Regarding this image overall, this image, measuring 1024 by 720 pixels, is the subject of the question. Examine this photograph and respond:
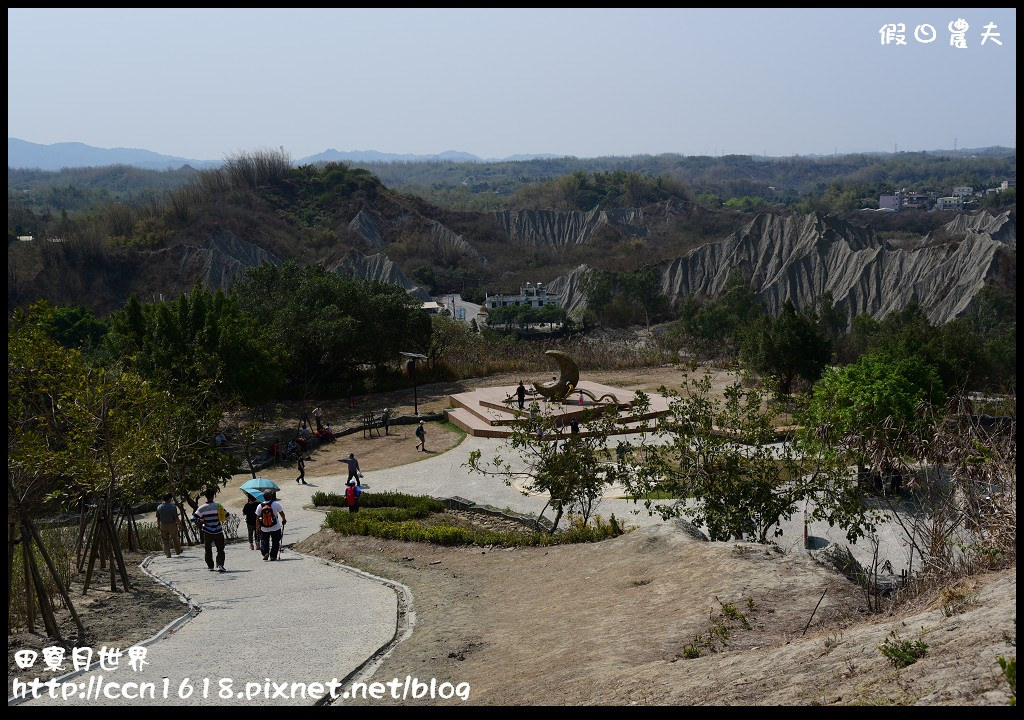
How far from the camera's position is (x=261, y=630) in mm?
8047

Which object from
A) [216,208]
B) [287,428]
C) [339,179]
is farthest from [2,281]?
[339,179]

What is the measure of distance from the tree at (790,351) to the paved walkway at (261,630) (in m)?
19.0

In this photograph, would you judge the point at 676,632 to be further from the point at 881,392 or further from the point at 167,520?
the point at 881,392

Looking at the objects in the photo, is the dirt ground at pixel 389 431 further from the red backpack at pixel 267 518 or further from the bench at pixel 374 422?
the red backpack at pixel 267 518

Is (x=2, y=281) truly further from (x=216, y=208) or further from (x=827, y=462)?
(x=216, y=208)

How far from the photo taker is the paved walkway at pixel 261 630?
262 inches

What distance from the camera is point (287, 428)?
27.2 meters

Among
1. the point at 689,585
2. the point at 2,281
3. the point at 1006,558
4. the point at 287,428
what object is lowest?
the point at 287,428

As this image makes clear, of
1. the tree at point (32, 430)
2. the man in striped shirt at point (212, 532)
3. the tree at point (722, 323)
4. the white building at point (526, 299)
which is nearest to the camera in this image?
the tree at point (32, 430)

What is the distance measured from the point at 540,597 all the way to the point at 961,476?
4.34m

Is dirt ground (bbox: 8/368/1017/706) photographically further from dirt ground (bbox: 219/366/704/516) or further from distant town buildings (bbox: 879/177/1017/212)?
distant town buildings (bbox: 879/177/1017/212)

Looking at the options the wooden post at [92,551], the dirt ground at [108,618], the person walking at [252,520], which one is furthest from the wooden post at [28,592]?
the person walking at [252,520]

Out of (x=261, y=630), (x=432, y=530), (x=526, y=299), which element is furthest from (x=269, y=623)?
(x=526, y=299)

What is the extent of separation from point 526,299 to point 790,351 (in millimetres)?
36894
